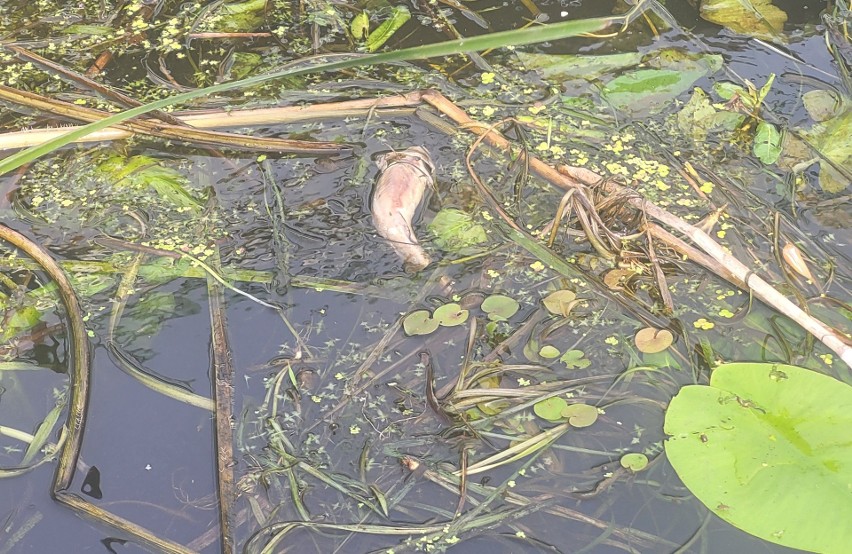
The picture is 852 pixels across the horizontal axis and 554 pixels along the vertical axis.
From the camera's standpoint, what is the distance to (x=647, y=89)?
223cm

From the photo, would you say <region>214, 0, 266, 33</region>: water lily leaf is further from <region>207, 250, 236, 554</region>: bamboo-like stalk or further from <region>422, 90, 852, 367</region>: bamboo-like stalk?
<region>207, 250, 236, 554</region>: bamboo-like stalk

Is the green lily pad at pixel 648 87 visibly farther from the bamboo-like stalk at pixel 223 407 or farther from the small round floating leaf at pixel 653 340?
the bamboo-like stalk at pixel 223 407

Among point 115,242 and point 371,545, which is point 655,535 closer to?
point 371,545

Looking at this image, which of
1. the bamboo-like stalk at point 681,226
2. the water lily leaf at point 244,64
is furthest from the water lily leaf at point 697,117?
the water lily leaf at point 244,64

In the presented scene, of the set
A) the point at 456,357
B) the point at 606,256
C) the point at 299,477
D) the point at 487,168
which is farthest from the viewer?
the point at 487,168

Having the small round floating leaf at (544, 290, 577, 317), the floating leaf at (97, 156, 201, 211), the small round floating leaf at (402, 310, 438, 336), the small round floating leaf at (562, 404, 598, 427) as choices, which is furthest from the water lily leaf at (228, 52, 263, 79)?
the small round floating leaf at (562, 404, 598, 427)

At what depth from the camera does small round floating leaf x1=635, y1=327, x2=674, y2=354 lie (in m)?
1.62

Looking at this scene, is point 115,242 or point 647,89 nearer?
point 115,242

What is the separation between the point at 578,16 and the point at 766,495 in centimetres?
176

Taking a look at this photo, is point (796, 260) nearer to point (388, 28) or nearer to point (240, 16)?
point (388, 28)

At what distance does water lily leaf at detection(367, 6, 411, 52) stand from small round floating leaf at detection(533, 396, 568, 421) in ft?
4.54

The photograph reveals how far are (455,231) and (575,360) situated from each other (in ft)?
1.58

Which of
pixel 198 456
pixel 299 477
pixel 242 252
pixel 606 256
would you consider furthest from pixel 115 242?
pixel 606 256

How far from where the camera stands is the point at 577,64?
2334mm
